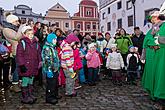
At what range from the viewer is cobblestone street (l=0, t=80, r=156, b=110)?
5.94m

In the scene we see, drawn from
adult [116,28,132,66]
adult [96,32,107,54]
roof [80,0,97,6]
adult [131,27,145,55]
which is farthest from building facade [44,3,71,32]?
adult [116,28,132,66]

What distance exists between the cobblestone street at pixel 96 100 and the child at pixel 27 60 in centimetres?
34

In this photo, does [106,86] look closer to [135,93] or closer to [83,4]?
[135,93]

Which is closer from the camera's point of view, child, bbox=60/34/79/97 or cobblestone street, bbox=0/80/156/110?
cobblestone street, bbox=0/80/156/110

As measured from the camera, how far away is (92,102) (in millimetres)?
6375

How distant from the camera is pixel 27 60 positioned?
20.6 ft

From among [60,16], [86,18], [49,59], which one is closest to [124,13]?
[49,59]

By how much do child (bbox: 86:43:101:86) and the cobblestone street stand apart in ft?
2.17

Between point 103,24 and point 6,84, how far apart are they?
2516 cm

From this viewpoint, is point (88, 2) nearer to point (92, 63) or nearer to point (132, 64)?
point (132, 64)

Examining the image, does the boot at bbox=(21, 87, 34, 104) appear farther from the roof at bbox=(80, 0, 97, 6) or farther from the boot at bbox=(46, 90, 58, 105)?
the roof at bbox=(80, 0, 97, 6)

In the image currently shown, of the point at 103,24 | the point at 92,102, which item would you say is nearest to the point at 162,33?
the point at 92,102

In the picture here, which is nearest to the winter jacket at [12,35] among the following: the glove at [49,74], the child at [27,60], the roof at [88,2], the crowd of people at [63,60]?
the crowd of people at [63,60]

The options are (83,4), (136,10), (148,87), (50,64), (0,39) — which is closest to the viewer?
(148,87)
